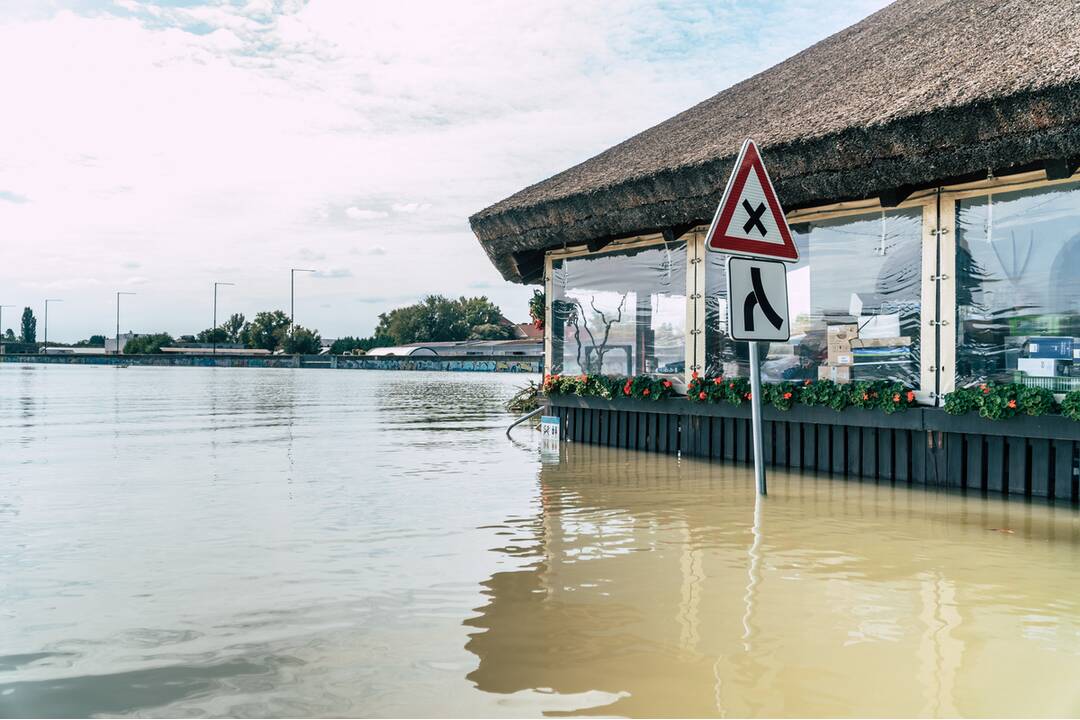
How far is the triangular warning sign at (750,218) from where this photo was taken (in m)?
6.79

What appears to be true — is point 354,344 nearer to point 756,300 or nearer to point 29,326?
point 29,326

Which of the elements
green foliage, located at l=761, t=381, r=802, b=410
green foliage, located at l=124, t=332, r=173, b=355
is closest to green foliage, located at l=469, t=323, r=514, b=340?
green foliage, located at l=124, t=332, r=173, b=355

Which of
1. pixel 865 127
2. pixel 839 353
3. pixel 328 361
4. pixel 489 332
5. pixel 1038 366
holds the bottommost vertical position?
pixel 328 361

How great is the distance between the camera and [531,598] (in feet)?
15.2

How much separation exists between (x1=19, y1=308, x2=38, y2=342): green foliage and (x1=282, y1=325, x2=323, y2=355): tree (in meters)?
57.7

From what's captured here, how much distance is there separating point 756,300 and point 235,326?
157851 millimetres

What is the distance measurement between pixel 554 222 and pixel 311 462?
14.5ft

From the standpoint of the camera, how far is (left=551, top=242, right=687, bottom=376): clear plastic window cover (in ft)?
37.9

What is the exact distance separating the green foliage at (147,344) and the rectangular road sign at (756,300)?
143710 mm

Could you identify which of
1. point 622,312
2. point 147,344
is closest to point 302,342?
point 147,344

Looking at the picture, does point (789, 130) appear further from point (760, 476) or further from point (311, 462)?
point (311, 462)

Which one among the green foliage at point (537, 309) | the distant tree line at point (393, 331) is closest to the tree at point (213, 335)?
the distant tree line at point (393, 331)

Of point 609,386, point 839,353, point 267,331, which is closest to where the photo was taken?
point 839,353

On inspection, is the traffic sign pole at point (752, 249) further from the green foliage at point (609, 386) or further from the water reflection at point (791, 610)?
the green foliage at point (609, 386)
